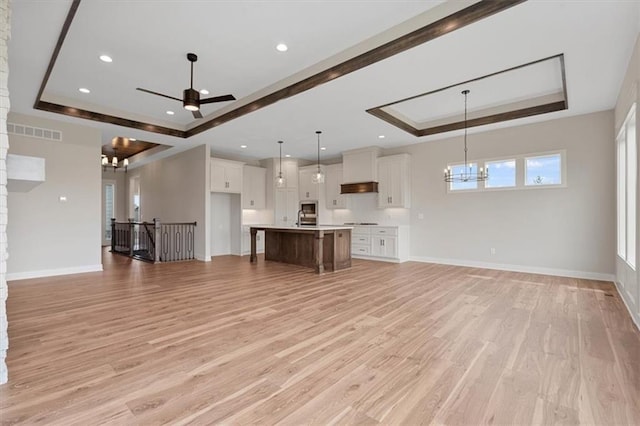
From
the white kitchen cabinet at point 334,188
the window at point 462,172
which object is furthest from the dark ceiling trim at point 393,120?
the white kitchen cabinet at point 334,188

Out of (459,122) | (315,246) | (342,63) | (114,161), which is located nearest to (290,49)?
(342,63)

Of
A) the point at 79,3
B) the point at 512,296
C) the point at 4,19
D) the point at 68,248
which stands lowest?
the point at 512,296

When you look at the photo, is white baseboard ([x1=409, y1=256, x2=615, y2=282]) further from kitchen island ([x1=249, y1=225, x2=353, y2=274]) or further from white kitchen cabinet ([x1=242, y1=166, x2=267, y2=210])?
white kitchen cabinet ([x1=242, y1=166, x2=267, y2=210])

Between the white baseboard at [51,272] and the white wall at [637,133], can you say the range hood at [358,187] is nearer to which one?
the white wall at [637,133]

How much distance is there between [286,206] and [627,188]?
7624 mm

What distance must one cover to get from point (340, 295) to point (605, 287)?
4230 mm

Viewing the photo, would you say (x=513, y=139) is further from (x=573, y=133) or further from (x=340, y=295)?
(x=340, y=295)

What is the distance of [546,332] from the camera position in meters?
3.05

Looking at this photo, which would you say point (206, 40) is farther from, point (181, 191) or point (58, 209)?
point (181, 191)

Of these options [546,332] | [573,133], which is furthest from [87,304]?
[573,133]

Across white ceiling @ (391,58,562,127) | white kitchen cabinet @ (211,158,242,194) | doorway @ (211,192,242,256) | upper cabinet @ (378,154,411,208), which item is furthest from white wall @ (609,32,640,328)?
doorway @ (211,192,242,256)

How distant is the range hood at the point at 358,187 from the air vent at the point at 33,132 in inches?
249

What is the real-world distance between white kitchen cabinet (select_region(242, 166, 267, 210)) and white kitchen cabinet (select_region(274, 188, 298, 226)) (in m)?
0.48

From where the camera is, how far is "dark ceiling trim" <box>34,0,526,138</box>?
2.79 metres
